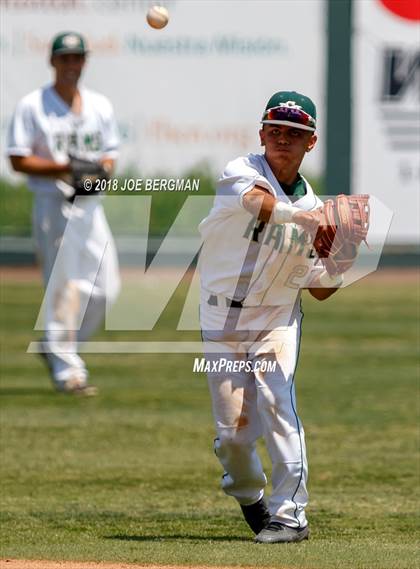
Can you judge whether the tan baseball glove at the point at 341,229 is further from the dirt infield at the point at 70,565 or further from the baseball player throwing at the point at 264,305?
the dirt infield at the point at 70,565

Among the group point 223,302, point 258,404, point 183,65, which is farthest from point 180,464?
point 183,65

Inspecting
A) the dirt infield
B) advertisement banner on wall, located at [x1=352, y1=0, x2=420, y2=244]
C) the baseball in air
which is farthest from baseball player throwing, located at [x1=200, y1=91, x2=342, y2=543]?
advertisement banner on wall, located at [x1=352, y1=0, x2=420, y2=244]

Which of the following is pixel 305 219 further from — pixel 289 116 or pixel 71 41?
pixel 71 41

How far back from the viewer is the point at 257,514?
22.5ft

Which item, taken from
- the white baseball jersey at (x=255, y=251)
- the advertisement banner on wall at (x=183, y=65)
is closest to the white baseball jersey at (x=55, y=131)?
the white baseball jersey at (x=255, y=251)

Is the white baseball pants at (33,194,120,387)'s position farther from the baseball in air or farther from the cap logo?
the baseball in air

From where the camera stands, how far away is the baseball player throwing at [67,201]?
454 inches

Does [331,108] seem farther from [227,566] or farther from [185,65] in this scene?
[227,566]

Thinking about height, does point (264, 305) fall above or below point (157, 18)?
below

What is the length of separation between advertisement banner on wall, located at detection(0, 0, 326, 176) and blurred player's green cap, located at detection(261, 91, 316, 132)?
16.2 metres

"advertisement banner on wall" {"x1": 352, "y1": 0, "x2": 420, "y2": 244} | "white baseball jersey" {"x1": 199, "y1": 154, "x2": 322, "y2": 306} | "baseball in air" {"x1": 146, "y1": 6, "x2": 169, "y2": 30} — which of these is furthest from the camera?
"advertisement banner on wall" {"x1": 352, "y1": 0, "x2": 420, "y2": 244}

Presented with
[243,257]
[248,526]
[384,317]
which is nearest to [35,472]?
[248,526]

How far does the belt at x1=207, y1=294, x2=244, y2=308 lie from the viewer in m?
6.76

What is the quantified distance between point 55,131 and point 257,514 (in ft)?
18.6
